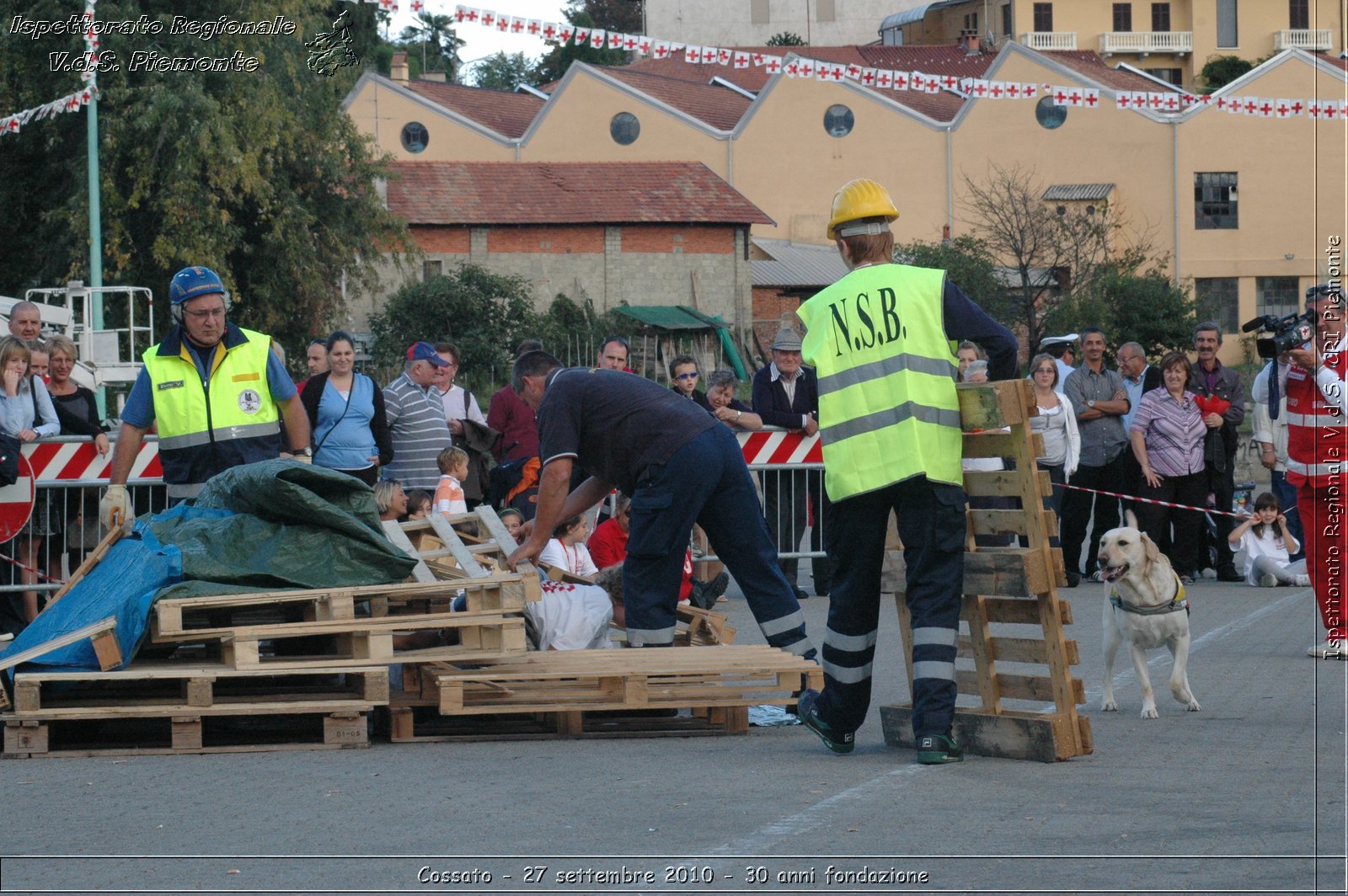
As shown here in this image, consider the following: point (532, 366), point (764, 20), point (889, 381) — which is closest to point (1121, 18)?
point (764, 20)

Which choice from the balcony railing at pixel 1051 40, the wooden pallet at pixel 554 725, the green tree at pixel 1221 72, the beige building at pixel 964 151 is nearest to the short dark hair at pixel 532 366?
the wooden pallet at pixel 554 725

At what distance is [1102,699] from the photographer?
853cm

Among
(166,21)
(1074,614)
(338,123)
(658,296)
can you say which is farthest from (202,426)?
(658,296)

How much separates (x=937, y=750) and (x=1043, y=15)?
84.6 meters

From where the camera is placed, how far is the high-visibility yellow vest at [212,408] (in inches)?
328

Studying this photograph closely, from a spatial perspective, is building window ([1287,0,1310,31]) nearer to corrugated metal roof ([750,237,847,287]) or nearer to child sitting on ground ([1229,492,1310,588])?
corrugated metal roof ([750,237,847,287])

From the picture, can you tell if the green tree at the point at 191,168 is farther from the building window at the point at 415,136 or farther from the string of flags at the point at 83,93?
the building window at the point at 415,136

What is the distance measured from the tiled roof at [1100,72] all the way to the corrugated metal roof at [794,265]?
11.1m

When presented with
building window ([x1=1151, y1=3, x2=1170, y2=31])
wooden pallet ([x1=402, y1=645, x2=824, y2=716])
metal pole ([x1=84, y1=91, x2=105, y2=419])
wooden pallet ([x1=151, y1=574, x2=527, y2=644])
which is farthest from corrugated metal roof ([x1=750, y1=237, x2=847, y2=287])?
wooden pallet ([x1=151, y1=574, x2=527, y2=644])

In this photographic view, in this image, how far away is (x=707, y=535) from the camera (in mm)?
7945

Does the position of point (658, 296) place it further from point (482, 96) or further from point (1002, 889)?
point (1002, 889)

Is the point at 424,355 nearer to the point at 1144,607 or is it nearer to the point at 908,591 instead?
the point at 1144,607

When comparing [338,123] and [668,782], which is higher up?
[338,123]

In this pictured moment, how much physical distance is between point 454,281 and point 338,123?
15.6 meters
